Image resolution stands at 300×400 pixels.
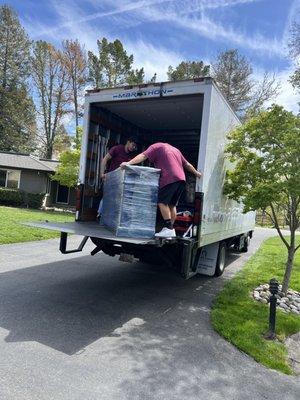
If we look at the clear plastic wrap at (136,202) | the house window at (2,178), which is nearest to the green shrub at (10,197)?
the house window at (2,178)

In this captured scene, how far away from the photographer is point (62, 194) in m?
29.2

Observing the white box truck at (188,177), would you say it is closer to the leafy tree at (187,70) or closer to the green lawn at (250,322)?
the green lawn at (250,322)

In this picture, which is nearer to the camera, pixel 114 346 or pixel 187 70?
pixel 114 346

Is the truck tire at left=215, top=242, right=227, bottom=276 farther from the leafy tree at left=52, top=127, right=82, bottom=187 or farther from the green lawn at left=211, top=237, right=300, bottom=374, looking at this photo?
the leafy tree at left=52, top=127, right=82, bottom=187

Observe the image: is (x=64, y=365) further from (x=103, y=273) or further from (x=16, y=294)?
(x=103, y=273)

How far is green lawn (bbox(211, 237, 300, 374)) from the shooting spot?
465 centimetres

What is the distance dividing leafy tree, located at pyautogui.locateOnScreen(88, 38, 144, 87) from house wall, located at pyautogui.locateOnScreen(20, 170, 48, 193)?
12.7 metres

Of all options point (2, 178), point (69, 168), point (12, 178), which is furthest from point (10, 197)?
point (69, 168)

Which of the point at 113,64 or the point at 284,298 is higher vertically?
the point at 113,64

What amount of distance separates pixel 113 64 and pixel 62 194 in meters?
14.2

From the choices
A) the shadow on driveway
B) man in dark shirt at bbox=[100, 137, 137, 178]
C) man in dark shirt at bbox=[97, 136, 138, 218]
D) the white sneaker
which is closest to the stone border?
the shadow on driveway

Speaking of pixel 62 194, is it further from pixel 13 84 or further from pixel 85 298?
pixel 85 298

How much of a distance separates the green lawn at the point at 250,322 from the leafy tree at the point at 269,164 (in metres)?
1.05

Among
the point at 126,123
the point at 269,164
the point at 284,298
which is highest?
the point at 126,123
